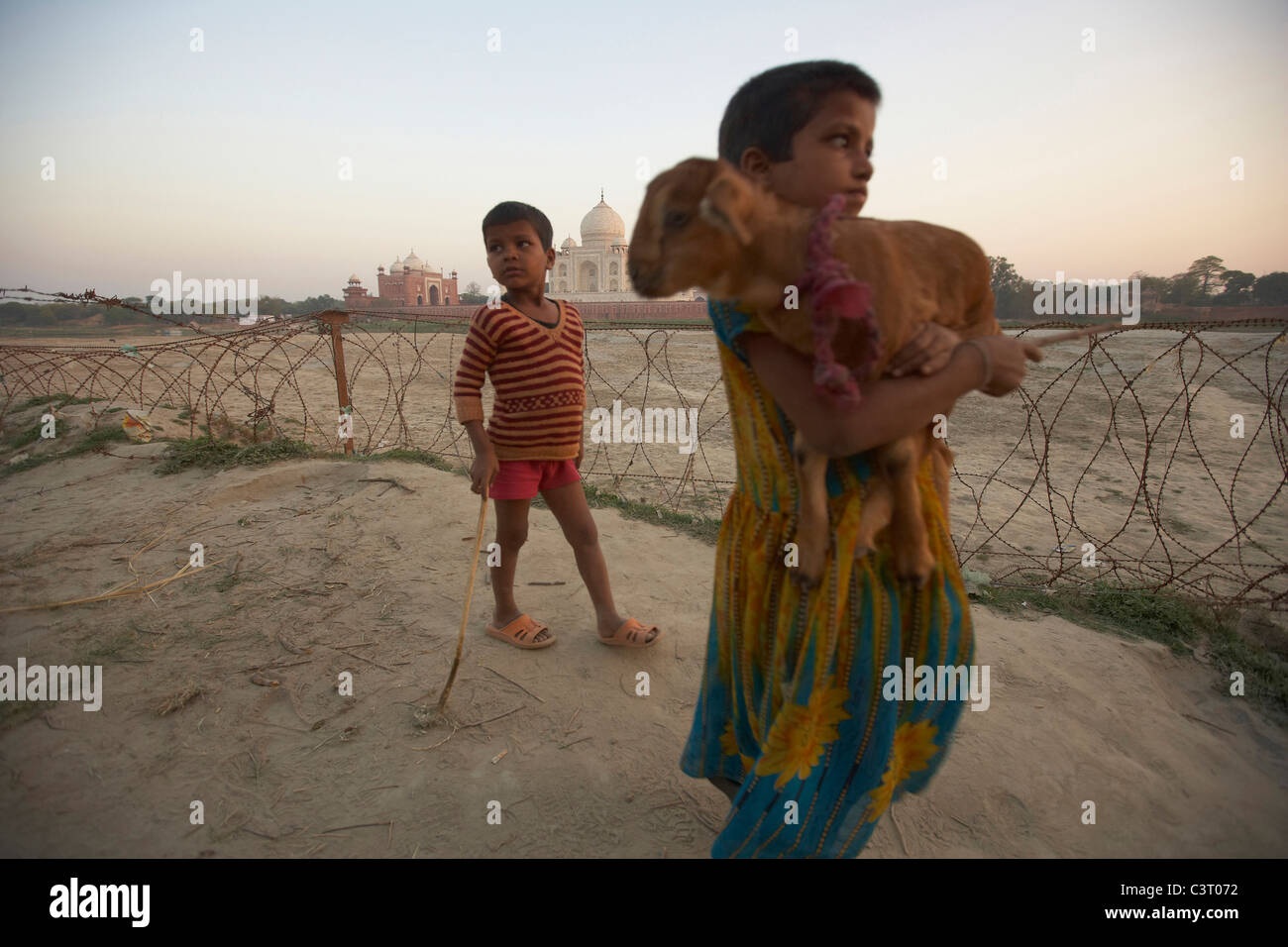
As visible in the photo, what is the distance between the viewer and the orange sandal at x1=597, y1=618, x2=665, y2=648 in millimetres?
3016

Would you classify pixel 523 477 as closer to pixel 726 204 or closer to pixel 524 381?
pixel 524 381

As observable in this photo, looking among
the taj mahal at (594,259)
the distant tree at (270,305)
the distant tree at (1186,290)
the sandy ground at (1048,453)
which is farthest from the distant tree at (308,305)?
the distant tree at (1186,290)

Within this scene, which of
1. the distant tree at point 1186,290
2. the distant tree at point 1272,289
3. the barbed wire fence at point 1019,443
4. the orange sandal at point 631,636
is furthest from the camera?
the distant tree at point 1186,290

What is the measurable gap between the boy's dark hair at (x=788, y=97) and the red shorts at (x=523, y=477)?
1.80 meters

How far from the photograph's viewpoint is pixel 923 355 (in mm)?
996

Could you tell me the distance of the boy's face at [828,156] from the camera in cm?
102

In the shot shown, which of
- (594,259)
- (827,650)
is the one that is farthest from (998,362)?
(594,259)

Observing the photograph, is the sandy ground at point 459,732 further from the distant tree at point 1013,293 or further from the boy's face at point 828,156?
the distant tree at point 1013,293

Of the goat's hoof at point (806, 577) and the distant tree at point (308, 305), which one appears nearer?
the goat's hoof at point (806, 577)

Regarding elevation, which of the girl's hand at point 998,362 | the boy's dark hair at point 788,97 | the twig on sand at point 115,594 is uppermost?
the boy's dark hair at point 788,97

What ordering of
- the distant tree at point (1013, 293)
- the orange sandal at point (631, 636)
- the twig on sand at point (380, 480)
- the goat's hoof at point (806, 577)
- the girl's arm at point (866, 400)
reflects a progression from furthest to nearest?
the distant tree at point (1013, 293) < the twig on sand at point (380, 480) < the orange sandal at point (631, 636) < the goat's hoof at point (806, 577) < the girl's arm at point (866, 400)

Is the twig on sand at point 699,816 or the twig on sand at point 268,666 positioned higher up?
the twig on sand at point 268,666

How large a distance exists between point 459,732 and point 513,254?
1.85 m

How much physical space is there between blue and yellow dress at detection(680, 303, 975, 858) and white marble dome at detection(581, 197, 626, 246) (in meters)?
46.9
